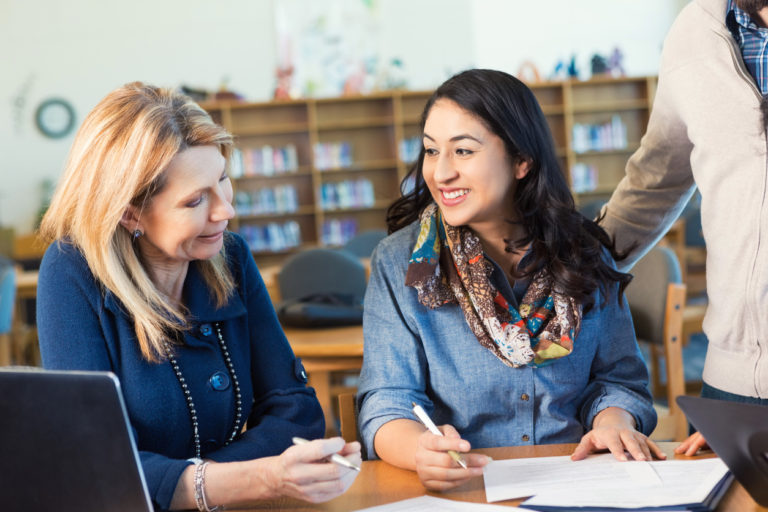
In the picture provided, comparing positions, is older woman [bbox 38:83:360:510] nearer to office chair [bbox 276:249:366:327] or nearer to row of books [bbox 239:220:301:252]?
office chair [bbox 276:249:366:327]

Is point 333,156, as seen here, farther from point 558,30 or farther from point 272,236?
point 558,30

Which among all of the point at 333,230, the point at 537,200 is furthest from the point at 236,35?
the point at 537,200

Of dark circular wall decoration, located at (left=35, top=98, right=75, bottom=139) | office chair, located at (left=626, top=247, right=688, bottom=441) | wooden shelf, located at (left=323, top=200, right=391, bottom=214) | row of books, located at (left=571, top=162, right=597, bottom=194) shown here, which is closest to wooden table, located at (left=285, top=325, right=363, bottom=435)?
office chair, located at (left=626, top=247, right=688, bottom=441)

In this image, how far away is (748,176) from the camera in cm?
137

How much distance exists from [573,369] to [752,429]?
2.08ft

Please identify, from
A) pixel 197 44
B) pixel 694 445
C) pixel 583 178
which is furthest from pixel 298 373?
pixel 197 44

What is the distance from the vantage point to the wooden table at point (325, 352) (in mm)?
2697

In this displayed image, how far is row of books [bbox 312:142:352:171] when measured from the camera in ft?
25.8

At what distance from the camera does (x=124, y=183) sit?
131 cm

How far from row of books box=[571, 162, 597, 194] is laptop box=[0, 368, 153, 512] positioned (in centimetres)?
749

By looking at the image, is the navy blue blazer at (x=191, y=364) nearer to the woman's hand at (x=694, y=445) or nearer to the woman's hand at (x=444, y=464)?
the woman's hand at (x=444, y=464)

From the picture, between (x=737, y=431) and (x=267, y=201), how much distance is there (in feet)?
23.5

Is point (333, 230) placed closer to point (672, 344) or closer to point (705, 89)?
point (672, 344)

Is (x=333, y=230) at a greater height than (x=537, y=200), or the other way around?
(x=537, y=200)
